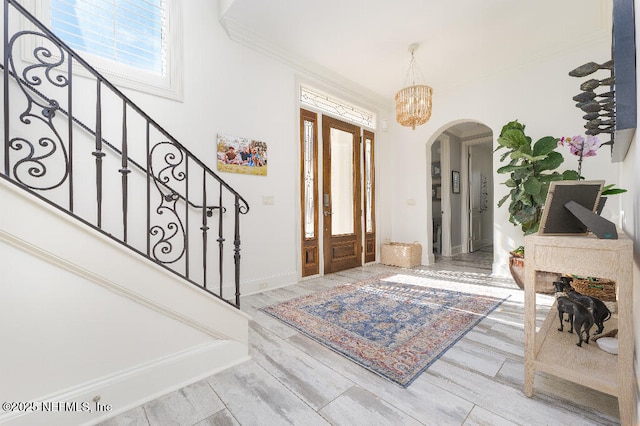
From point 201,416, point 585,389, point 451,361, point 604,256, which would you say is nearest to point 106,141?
point 201,416

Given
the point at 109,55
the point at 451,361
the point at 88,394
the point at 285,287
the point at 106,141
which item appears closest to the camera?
the point at 88,394

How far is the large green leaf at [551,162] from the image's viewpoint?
3055 millimetres

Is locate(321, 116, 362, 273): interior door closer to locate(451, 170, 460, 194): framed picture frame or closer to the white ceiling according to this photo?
the white ceiling

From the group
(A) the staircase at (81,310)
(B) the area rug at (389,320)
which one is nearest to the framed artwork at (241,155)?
(A) the staircase at (81,310)

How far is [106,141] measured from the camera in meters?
2.28

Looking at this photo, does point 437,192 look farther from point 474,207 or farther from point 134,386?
point 134,386

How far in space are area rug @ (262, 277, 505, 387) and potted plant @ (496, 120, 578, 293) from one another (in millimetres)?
691

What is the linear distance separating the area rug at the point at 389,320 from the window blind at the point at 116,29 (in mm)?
2834

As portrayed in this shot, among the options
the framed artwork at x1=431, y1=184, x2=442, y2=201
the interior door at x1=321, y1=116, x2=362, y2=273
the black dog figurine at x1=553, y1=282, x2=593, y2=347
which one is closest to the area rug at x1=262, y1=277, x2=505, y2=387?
the black dog figurine at x1=553, y1=282, x2=593, y2=347

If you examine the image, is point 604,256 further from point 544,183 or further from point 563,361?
point 544,183

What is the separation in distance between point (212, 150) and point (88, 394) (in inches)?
91.3

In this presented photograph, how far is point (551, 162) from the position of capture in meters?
3.09

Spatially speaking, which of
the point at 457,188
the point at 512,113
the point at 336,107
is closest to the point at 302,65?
the point at 336,107

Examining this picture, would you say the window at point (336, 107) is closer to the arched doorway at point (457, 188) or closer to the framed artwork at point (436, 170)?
the arched doorway at point (457, 188)
